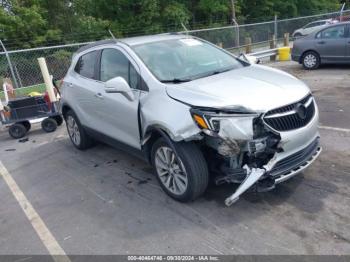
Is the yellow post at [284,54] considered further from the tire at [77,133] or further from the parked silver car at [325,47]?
the tire at [77,133]

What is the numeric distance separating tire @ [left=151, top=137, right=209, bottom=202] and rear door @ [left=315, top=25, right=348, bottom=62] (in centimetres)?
905

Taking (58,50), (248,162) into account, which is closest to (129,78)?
(248,162)

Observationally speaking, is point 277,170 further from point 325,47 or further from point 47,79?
point 325,47

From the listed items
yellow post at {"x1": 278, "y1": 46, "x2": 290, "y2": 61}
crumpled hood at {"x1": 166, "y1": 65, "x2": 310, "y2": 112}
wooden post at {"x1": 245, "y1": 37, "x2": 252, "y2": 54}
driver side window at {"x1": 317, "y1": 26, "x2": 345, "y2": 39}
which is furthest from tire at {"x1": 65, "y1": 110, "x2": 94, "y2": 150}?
wooden post at {"x1": 245, "y1": 37, "x2": 252, "y2": 54}

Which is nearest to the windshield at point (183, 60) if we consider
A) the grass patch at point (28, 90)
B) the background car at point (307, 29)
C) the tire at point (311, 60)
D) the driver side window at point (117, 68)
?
the driver side window at point (117, 68)

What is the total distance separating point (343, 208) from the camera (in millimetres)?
3709

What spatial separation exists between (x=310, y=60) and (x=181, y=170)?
376 inches

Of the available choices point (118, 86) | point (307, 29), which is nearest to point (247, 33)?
point (307, 29)

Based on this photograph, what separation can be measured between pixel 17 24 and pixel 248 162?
71.1 feet

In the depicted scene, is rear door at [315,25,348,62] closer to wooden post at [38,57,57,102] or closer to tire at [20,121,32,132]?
wooden post at [38,57,57,102]

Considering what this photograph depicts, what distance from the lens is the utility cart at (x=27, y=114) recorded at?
796 centimetres

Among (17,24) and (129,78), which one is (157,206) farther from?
(17,24)

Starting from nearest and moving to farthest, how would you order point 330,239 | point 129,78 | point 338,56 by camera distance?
1. point 330,239
2. point 129,78
3. point 338,56

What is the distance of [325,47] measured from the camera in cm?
1155
